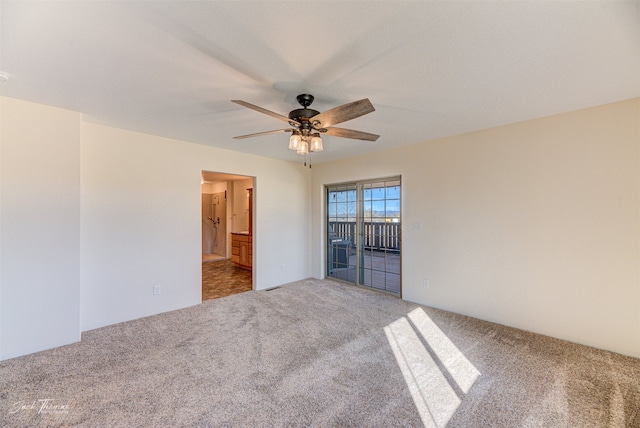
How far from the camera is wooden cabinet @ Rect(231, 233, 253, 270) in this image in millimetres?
6056

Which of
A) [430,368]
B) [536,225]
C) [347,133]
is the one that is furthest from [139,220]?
[536,225]

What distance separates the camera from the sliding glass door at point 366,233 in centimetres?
432

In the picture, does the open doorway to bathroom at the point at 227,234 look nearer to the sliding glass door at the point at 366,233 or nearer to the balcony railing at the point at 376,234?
the sliding glass door at the point at 366,233

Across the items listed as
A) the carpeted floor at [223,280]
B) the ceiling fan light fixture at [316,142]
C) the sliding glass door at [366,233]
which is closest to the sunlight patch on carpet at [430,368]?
the sliding glass door at [366,233]

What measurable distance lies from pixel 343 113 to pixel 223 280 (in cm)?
455

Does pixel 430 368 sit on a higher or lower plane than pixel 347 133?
lower

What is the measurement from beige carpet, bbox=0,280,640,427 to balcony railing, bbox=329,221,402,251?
1.44 m

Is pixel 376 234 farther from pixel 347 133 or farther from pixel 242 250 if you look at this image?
pixel 242 250

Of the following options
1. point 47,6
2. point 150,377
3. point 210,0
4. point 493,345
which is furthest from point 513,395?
point 47,6

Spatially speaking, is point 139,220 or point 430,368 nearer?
point 430,368

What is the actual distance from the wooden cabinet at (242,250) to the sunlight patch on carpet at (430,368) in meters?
3.93

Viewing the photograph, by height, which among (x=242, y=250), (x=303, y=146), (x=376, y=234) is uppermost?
(x=303, y=146)

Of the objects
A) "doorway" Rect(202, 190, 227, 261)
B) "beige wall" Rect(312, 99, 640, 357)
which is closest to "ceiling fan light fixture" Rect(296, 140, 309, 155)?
"beige wall" Rect(312, 99, 640, 357)

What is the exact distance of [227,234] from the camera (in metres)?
7.84
